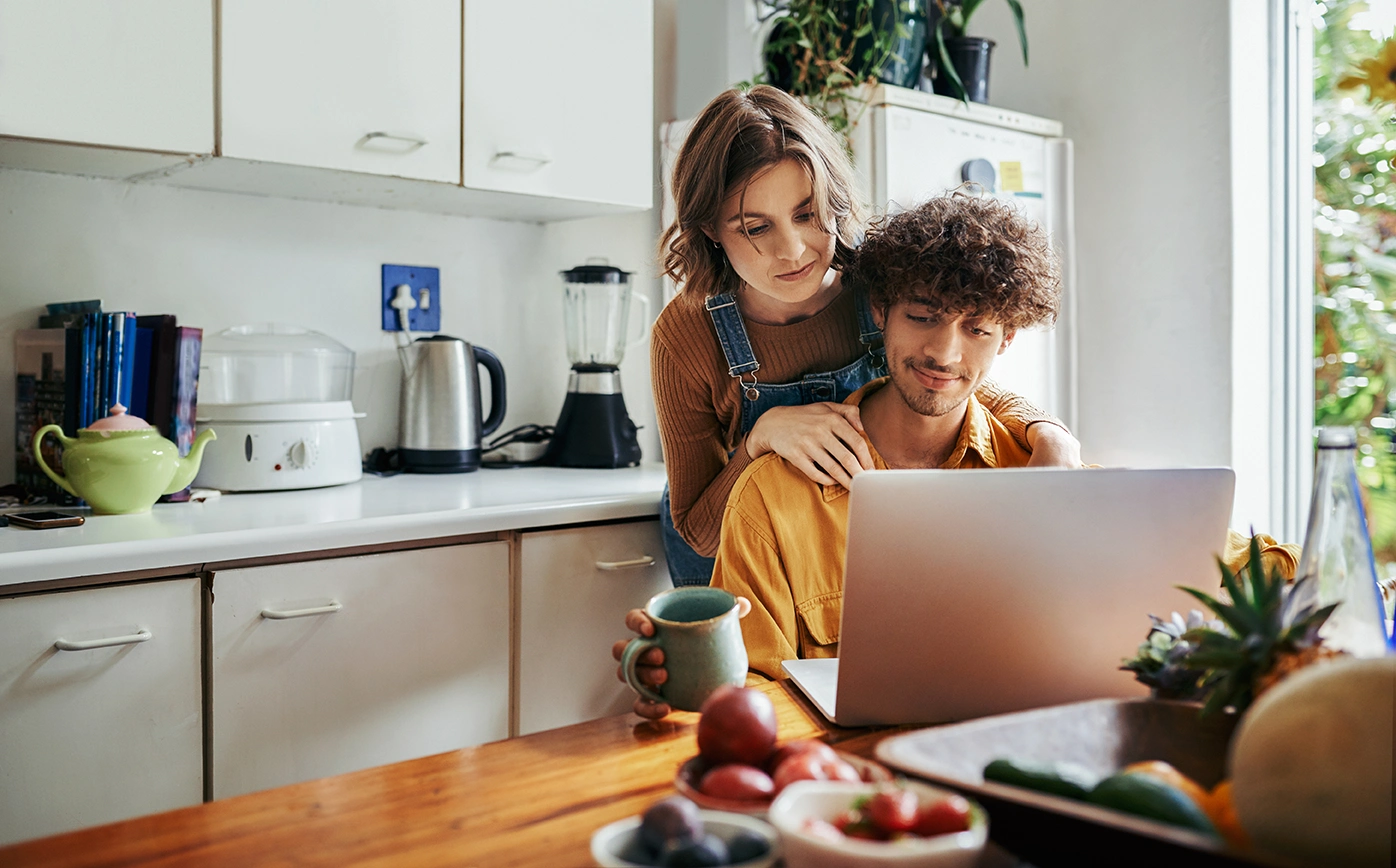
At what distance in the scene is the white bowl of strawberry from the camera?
1.65ft

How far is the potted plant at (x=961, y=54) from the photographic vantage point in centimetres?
240

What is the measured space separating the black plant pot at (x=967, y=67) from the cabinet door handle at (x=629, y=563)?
130cm

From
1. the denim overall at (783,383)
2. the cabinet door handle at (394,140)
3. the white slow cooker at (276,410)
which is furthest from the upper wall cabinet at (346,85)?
the denim overall at (783,383)

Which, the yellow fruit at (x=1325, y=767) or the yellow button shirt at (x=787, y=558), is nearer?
the yellow fruit at (x=1325, y=767)

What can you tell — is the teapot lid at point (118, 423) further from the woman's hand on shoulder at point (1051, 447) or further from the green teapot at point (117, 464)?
the woman's hand on shoulder at point (1051, 447)

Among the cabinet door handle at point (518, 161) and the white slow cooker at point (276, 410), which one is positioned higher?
the cabinet door handle at point (518, 161)

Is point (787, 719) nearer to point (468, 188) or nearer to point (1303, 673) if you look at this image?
point (1303, 673)

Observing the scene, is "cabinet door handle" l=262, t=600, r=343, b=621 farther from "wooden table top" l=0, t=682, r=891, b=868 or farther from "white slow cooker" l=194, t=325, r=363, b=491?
"wooden table top" l=0, t=682, r=891, b=868

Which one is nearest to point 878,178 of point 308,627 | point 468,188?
point 468,188

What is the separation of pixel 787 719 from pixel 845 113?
1616 mm

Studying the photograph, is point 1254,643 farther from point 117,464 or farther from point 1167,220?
point 1167,220

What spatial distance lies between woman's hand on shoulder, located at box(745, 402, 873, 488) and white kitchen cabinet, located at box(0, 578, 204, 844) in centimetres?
80

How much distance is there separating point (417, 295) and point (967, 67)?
1.35 m

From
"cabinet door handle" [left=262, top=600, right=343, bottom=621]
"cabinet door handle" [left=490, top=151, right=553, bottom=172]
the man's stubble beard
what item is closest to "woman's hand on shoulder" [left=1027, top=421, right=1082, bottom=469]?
the man's stubble beard
